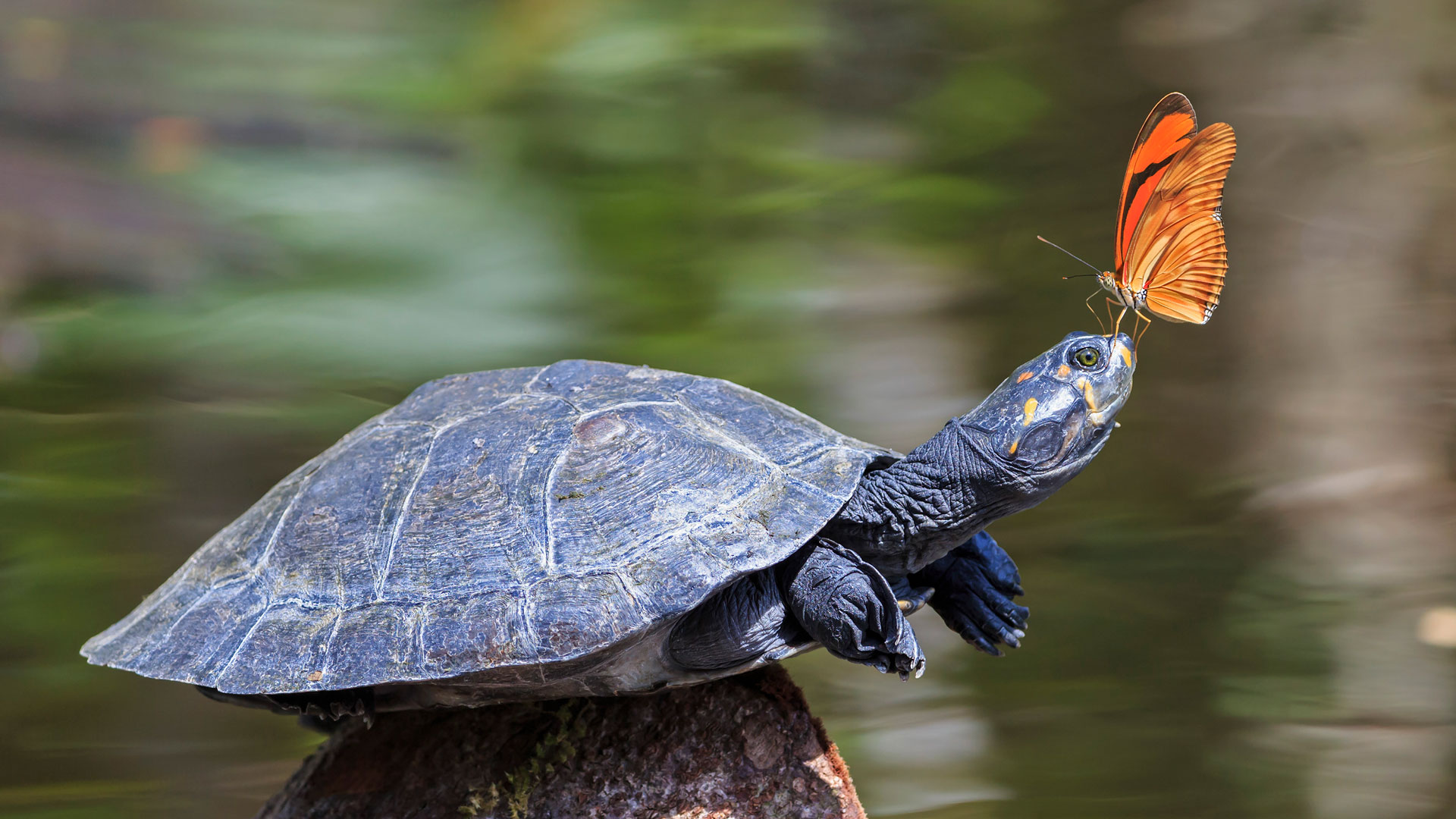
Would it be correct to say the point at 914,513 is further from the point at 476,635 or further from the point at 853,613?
the point at 476,635

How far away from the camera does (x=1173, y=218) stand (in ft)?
5.15

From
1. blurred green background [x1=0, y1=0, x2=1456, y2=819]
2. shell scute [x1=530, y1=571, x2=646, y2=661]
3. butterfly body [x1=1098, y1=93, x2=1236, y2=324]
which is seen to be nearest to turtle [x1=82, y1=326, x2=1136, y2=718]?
shell scute [x1=530, y1=571, x2=646, y2=661]

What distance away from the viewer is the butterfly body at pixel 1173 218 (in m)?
1.51

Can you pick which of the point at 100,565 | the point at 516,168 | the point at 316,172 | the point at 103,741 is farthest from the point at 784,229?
the point at 103,741

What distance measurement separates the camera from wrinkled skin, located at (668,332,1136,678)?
1604mm

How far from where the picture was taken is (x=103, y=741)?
3.63 meters

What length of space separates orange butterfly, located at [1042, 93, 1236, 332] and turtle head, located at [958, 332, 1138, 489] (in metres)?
0.13

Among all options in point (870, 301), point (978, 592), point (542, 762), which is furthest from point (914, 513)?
point (870, 301)

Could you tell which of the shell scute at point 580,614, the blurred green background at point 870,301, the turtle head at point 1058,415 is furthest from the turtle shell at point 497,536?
the blurred green background at point 870,301

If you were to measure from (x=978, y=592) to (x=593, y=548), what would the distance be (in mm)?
957

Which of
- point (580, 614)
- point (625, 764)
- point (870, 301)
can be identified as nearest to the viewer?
point (580, 614)

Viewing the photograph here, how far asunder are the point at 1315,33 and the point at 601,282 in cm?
340

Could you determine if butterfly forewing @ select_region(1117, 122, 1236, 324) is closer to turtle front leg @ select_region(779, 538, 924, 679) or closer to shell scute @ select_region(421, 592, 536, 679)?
turtle front leg @ select_region(779, 538, 924, 679)

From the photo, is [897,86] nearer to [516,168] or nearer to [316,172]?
[516,168]
